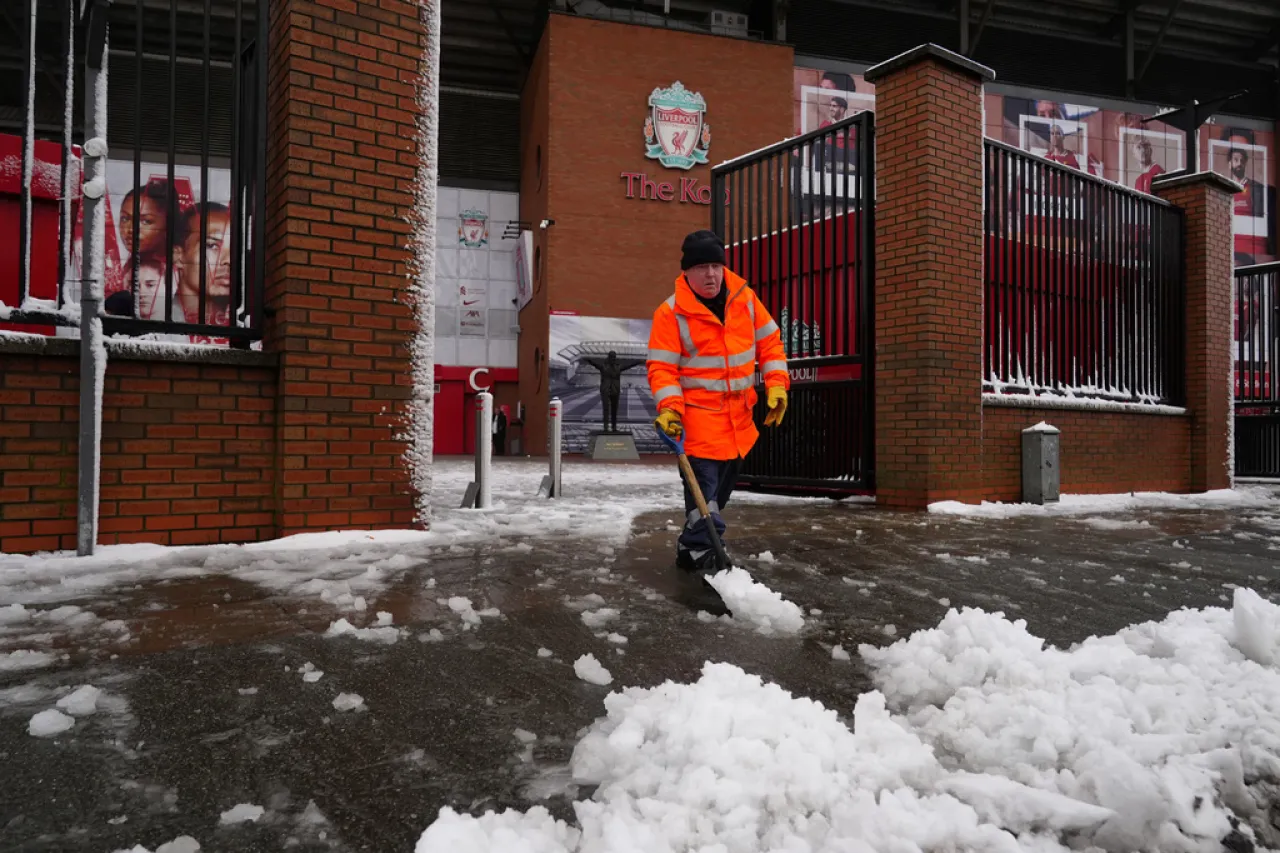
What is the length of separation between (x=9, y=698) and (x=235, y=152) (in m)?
3.30

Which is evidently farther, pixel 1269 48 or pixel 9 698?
pixel 1269 48

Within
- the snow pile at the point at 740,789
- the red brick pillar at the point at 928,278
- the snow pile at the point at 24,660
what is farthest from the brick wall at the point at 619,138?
the snow pile at the point at 740,789

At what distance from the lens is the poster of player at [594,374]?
19.4m

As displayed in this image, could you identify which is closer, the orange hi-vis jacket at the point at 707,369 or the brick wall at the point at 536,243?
the orange hi-vis jacket at the point at 707,369

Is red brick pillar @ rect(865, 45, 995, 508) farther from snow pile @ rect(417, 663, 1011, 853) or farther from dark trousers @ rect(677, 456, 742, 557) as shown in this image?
snow pile @ rect(417, 663, 1011, 853)

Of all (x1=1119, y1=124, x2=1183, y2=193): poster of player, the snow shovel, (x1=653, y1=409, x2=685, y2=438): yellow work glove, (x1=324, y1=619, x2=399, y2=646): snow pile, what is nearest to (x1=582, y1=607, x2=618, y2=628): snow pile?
(x1=324, y1=619, x2=399, y2=646): snow pile

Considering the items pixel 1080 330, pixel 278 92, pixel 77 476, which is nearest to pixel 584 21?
pixel 1080 330

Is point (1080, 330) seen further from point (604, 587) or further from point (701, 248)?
point (604, 587)

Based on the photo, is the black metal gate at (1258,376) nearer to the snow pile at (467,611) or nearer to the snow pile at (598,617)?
the snow pile at (598,617)

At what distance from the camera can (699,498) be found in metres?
3.39

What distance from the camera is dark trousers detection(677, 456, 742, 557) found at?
357 cm

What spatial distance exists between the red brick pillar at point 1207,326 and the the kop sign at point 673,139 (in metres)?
12.4

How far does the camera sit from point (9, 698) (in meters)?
1.75

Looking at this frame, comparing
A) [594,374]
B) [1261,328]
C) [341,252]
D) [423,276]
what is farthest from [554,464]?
Answer: [594,374]
